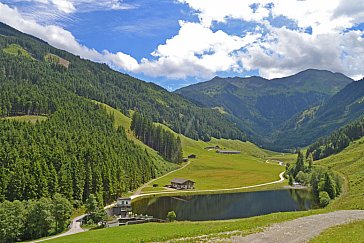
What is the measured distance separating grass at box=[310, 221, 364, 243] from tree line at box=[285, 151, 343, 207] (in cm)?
6442

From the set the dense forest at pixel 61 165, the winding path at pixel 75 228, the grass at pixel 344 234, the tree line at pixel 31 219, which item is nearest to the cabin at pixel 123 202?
the dense forest at pixel 61 165

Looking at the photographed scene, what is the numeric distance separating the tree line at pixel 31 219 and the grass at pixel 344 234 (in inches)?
2405

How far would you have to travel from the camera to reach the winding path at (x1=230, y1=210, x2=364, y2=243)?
122 ft

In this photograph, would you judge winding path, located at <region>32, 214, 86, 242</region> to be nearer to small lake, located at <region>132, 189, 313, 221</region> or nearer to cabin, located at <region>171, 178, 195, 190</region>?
small lake, located at <region>132, 189, 313, 221</region>

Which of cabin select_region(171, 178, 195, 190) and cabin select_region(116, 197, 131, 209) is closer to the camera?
cabin select_region(116, 197, 131, 209)

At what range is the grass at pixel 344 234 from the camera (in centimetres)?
3413

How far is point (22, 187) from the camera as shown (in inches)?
3777

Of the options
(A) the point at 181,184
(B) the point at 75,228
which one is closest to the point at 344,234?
(B) the point at 75,228

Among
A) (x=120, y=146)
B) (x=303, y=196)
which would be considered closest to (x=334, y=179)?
(x=303, y=196)

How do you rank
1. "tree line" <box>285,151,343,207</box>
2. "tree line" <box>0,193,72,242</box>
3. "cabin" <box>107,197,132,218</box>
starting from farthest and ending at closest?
"tree line" <box>285,151,343,207</box> < "cabin" <box>107,197,132,218</box> < "tree line" <box>0,193,72,242</box>

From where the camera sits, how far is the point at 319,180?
5128 inches

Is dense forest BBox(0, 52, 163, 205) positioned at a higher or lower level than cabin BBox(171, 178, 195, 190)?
higher

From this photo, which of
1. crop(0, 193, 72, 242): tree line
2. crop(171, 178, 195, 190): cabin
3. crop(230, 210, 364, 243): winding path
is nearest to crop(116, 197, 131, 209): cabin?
crop(0, 193, 72, 242): tree line

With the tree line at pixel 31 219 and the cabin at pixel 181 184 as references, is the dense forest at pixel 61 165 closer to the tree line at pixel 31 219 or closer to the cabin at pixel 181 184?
the cabin at pixel 181 184
